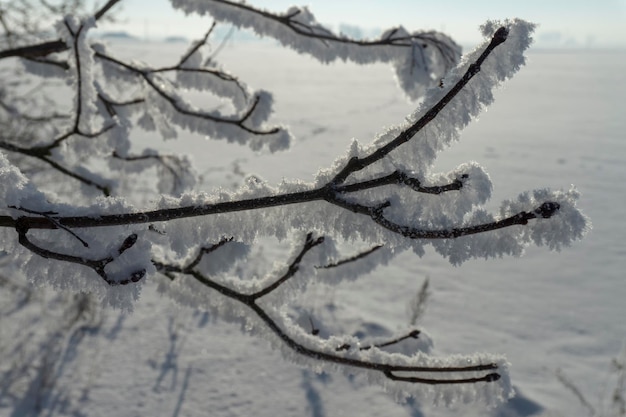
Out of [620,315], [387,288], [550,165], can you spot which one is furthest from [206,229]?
[550,165]

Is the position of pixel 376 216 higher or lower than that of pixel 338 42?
lower

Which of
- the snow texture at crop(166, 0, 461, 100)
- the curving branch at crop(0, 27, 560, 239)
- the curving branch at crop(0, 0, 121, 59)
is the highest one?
the snow texture at crop(166, 0, 461, 100)

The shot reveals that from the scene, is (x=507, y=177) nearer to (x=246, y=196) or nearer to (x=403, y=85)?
(x=403, y=85)

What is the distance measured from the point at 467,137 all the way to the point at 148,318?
40.8 ft

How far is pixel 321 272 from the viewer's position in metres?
1.73

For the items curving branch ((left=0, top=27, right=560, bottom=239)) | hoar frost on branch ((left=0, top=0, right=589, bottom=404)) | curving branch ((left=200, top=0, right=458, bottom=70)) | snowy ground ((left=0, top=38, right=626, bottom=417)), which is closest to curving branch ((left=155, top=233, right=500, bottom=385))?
hoar frost on branch ((left=0, top=0, right=589, bottom=404))

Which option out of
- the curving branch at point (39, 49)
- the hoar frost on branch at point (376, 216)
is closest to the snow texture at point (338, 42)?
the curving branch at point (39, 49)

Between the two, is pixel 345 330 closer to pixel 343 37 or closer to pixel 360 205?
pixel 343 37

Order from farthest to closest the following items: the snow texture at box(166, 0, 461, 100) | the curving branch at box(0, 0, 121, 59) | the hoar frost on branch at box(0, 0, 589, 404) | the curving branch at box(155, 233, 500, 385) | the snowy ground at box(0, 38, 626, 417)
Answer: the snowy ground at box(0, 38, 626, 417), the snow texture at box(166, 0, 461, 100), the curving branch at box(0, 0, 121, 59), the curving branch at box(155, 233, 500, 385), the hoar frost on branch at box(0, 0, 589, 404)

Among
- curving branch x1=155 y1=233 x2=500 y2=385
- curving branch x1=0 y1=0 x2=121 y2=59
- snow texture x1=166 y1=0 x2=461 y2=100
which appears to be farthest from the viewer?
snow texture x1=166 y1=0 x2=461 y2=100

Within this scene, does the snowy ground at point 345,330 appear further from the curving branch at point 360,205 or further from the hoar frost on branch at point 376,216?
the curving branch at point 360,205

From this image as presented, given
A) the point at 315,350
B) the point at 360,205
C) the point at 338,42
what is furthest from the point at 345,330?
the point at 360,205

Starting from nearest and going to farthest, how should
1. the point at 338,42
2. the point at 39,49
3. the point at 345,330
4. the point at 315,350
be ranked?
1. the point at 315,350
2. the point at 39,49
3. the point at 338,42
4. the point at 345,330

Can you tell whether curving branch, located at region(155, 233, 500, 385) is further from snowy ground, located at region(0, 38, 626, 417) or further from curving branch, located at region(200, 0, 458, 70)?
snowy ground, located at region(0, 38, 626, 417)
